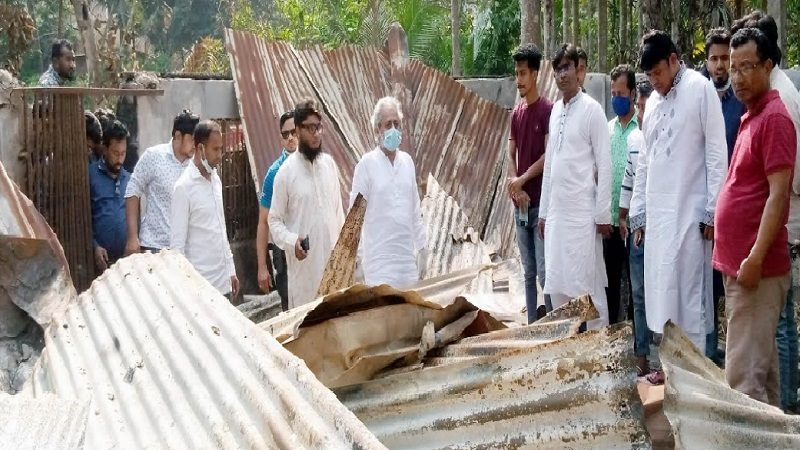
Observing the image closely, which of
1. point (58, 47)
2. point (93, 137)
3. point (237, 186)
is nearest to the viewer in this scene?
point (93, 137)

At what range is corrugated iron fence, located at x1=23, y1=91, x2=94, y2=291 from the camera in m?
6.73

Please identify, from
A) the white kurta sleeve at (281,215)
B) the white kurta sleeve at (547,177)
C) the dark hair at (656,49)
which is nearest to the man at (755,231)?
the dark hair at (656,49)

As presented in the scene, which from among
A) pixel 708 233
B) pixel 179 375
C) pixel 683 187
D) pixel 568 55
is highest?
pixel 568 55

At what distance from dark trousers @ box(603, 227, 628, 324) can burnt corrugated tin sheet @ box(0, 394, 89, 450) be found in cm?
421

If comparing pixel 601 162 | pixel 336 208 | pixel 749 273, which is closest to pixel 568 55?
pixel 601 162

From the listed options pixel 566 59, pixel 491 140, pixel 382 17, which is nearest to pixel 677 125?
pixel 566 59

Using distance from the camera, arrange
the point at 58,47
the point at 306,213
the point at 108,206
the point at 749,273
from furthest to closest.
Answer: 1. the point at 58,47
2. the point at 108,206
3. the point at 306,213
4. the point at 749,273

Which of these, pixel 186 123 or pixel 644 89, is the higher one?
pixel 644 89

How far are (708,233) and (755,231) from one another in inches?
27.1

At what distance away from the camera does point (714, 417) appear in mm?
3051

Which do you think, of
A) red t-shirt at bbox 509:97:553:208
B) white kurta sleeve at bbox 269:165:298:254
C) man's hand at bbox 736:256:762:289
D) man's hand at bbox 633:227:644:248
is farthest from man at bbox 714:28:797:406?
white kurta sleeve at bbox 269:165:298:254

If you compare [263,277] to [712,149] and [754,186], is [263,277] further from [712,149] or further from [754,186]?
[754,186]

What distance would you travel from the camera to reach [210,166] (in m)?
5.82

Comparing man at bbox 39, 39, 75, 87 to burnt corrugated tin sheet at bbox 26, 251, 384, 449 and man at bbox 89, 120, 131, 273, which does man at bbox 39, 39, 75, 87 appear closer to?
man at bbox 89, 120, 131, 273
